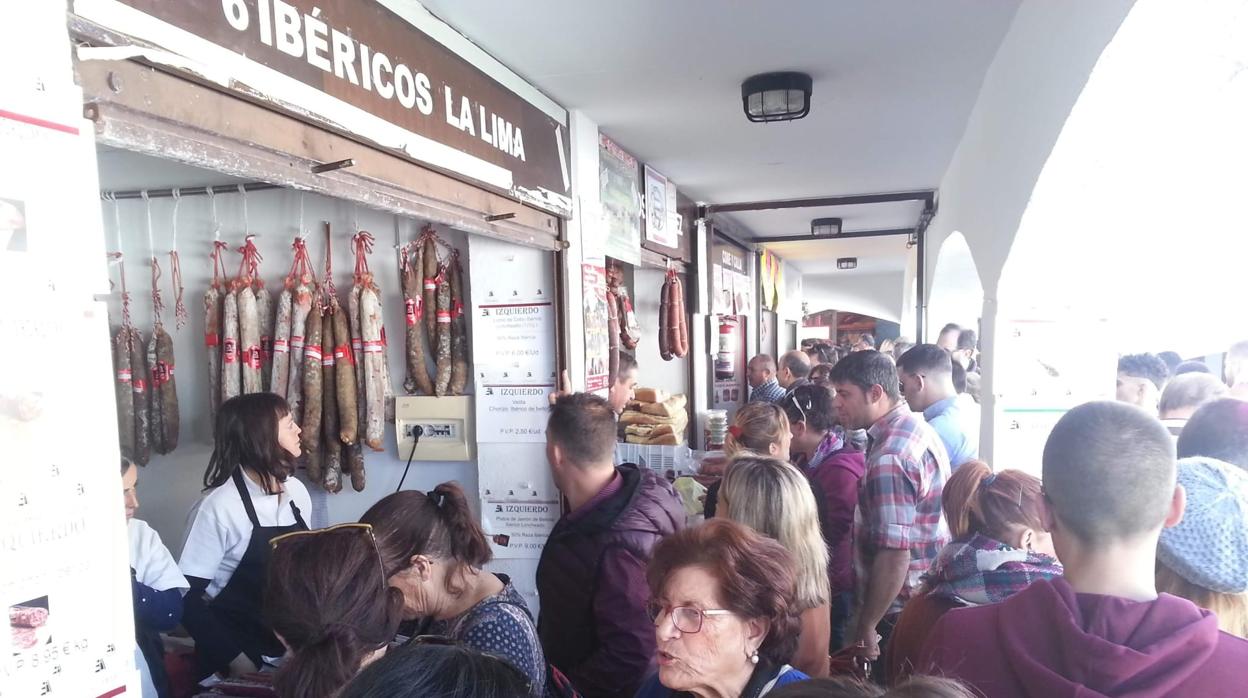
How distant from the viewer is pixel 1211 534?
131cm

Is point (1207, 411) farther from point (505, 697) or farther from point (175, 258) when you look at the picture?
point (175, 258)

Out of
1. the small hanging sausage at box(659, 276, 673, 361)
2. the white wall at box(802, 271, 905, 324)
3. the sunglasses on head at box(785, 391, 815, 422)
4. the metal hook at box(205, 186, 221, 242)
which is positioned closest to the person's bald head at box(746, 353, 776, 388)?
the small hanging sausage at box(659, 276, 673, 361)

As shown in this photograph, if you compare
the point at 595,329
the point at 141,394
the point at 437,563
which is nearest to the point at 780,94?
the point at 595,329

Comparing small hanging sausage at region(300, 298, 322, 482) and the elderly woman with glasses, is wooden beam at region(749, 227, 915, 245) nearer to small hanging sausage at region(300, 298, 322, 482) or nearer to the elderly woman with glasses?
small hanging sausage at region(300, 298, 322, 482)

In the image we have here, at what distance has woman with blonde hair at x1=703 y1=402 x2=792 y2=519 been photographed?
290 cm

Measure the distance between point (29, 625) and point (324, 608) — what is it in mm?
495

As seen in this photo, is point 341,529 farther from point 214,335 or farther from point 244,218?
point 244,218

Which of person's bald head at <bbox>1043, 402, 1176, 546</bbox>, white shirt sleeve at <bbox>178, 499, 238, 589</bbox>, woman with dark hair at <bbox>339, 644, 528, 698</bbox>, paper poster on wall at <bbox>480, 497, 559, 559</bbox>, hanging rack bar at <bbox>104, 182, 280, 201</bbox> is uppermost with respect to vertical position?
hanging rack bar at <bbox>104, 182, 280, 201</bbox>

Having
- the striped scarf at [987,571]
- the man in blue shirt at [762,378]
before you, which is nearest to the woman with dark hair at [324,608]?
the striped scarf at [987,571]

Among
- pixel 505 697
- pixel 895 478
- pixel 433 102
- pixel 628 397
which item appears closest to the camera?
pixel 505 697

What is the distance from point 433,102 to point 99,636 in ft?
5.49

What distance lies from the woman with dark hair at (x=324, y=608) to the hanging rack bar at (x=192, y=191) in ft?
8.47

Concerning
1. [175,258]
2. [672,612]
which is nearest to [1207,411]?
[672,612]

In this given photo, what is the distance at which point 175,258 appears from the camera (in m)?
3.64
